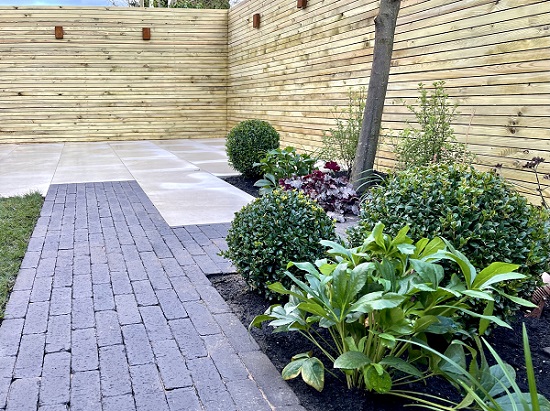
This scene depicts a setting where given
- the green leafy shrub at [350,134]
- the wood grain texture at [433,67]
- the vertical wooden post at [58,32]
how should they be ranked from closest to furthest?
Result: 1. the wood grain texture at [433,67]
2. the green leafy shrub at [350,134]
3. the vertical wooden post at [58,32]

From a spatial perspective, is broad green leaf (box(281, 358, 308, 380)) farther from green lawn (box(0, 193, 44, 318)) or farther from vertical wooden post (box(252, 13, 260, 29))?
vertical wooden post (box(252, 13, 260, 29))

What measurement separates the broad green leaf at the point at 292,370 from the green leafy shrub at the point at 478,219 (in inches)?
27.2

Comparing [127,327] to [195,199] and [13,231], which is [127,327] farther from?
[195,199]

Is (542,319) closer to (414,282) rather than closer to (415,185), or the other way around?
(415,185)

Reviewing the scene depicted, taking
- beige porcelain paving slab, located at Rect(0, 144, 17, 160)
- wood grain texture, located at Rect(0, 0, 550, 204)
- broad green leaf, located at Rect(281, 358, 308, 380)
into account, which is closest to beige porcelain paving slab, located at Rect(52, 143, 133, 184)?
beige porcelain paving slab, located at Rect(0, 144, 17, 160)

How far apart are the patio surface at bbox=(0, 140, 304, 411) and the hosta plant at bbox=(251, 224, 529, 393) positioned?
0.26 metres

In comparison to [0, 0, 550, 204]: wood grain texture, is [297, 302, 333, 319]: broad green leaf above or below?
below

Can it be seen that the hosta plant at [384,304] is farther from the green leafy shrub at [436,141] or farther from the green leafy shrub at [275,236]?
the green leafy shrub at [436,141]

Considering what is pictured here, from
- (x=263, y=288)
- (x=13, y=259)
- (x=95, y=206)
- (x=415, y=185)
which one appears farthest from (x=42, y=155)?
(x=415, y=185)

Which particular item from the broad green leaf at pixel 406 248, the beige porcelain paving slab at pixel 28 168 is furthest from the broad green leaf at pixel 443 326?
the beige porcelain paving slab at pixel 28 168

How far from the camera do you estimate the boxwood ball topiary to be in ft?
20.0

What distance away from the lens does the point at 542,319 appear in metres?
2.33

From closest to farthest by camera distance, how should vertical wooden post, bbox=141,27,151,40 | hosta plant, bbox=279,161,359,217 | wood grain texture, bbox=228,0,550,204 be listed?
wood grain texture, bbox=228,0,550,204 → hosta plant, bbox=279,161,359,217 → vertical wooden post, bbox=141,27,151,40

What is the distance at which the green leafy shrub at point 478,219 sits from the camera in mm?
1903
